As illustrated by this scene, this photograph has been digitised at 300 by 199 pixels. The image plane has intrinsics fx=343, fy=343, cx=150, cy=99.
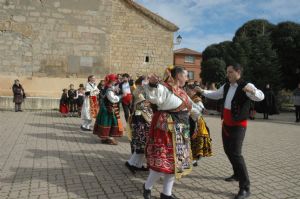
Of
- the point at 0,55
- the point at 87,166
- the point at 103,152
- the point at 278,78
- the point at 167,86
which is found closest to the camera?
the point at 167,86

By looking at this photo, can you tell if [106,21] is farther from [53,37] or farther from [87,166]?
[87,166]

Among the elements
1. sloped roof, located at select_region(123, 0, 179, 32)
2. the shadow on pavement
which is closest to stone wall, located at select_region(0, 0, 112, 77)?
sloped roof, located at select_region(123, 0, 179, 32)

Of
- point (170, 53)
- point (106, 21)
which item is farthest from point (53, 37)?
point (170, 53)

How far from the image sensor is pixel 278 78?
71.8 feet

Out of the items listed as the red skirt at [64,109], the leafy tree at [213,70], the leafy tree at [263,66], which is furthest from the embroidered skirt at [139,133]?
the leafy tree at [213,70]

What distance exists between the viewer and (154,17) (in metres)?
17.8

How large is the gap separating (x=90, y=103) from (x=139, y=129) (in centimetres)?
478

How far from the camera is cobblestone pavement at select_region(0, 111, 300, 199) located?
470 cm

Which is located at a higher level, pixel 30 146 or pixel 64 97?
pixel 64 97

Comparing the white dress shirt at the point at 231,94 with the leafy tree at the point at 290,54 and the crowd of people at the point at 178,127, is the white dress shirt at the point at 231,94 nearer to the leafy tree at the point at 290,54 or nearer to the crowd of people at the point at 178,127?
the crowd of people at the point at 178,127

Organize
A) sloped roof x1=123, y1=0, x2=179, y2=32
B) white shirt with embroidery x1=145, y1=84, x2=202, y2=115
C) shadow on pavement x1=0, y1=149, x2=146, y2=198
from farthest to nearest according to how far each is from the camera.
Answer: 1. sloped roof x1=123, y1=0, x2=179, y2=32
2. shadow on pavement x1=0, y1=149, x2=146, y2=198
3. white shirt with embroidery x1=145, y1=84, x2=202, y2=115

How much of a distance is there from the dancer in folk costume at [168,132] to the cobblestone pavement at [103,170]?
55 centimetres

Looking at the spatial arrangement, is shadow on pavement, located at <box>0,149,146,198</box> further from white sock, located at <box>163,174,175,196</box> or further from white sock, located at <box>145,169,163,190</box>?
white sock, located at <box>163,174,175,196</box>

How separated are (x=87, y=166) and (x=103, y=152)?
45.4 inches
